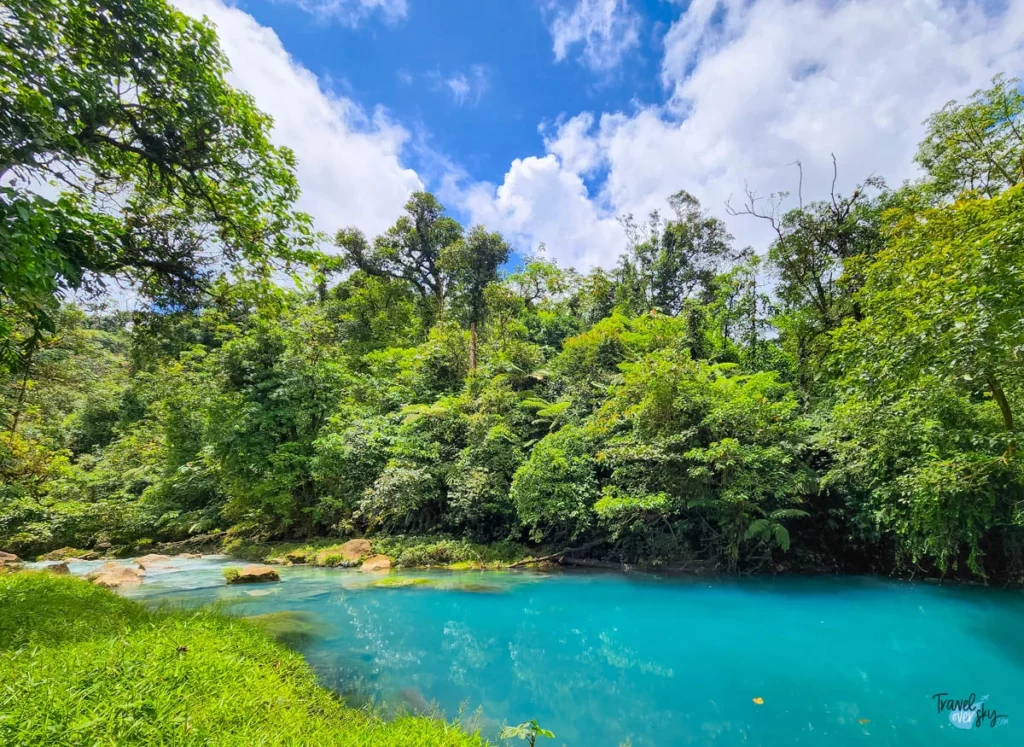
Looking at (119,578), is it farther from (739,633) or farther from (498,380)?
(739,633)

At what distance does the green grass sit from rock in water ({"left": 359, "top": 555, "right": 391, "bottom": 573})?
814 centimetres

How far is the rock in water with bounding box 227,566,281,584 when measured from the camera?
36.6 feet

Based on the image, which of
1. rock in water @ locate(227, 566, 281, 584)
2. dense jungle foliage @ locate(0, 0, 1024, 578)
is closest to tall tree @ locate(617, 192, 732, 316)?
dense jungle foliage @ locate(0, 0, 1024, 578)

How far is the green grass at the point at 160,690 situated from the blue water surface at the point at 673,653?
3.76 ft

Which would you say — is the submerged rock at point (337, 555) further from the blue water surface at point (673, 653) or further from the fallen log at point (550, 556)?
the fallen log at point (550, 556)

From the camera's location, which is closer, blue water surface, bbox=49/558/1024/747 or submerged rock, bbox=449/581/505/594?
blue water surface, bbox=49/558/1024/747

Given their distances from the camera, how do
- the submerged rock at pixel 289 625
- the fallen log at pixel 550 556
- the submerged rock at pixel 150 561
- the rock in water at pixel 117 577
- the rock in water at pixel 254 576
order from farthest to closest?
the submerged rock at pixel 150 561 < the fallen log at pixel 550 556 < the rock in water at pixel 254 576 < the rock in water at pixel 117 577 < the submerged rock at pixel 289 625

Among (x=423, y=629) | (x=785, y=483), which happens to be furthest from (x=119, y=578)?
(x=785, y=483)

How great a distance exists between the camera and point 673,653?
694cm

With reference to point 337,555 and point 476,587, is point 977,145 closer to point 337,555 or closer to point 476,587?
point 476,587

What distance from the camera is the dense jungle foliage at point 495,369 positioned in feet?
17.9

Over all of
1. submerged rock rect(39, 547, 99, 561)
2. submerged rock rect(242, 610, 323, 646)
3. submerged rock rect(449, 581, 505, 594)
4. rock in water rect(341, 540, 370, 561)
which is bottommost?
submerged rock rect(39, 547, 99, 561)

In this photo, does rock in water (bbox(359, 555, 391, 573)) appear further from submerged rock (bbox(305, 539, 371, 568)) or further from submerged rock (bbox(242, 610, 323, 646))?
submerged rock (bbox(242, 610, 323, 646))

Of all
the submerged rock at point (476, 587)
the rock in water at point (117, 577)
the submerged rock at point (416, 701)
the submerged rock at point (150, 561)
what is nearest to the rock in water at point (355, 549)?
the submerged rock at point (476, 587)
